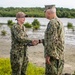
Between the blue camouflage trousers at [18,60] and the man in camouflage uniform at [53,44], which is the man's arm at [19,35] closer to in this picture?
the blue camouflage trousers at [18,60]

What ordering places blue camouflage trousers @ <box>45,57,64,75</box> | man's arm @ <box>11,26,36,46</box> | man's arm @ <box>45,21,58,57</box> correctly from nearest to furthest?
man's arm @ <box>45,21,58,57</box>, blue camouflage trousers @ <box>45,57,64,75</box>, man's arm @ <box>11,26,36,46</box>

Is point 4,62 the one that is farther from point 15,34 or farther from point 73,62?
point 73,62

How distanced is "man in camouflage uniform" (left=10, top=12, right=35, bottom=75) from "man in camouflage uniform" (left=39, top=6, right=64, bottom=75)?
3.68ft

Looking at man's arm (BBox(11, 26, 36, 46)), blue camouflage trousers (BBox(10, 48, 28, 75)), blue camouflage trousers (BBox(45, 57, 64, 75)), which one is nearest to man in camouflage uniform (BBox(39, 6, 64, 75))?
blue camouflage trousers (BBox(45, 57, 64, 75))

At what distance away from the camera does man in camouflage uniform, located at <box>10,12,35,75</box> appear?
9.21 metres

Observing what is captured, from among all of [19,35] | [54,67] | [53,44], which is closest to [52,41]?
[53,44]

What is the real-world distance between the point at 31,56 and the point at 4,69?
8.21m

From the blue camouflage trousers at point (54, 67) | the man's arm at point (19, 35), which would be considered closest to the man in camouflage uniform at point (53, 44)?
the blue camouflage trousers at point (54, 67)

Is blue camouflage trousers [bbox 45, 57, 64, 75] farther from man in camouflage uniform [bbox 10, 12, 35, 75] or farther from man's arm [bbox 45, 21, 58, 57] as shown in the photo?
man in camouflage uniform [bbox 10, 12, 35, 75]

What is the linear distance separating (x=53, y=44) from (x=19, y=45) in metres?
1.48

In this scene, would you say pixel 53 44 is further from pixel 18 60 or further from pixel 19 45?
pixel 18 60

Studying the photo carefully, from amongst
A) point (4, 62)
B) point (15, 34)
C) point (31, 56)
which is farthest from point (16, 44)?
point (31, 56)

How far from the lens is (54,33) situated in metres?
8.12

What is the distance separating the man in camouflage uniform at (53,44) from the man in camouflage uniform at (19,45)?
3.68ft
